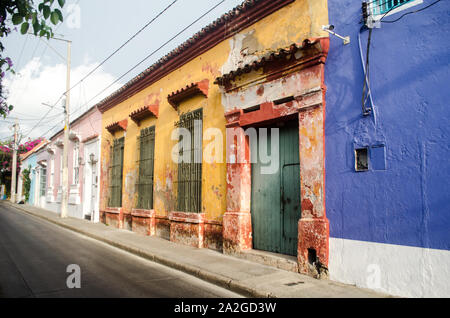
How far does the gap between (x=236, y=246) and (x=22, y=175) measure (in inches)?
1226

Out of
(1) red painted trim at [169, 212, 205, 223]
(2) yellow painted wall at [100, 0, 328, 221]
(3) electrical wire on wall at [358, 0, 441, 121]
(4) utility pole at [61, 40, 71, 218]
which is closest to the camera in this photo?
(3) electrical wire on wall at [358, 0, 441, 121]

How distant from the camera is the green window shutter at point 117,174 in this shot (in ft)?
39.9

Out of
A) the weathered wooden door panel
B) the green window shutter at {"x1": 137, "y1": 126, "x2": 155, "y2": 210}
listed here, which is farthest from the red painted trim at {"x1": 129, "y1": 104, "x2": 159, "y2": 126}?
the weathered wooden door panel

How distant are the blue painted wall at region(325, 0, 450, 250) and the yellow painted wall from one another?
0.79 m

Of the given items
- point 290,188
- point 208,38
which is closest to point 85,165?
point 208,38

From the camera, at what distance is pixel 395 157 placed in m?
4.34

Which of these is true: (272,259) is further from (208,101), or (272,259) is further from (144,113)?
(144,113)

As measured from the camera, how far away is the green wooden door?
19.5ft

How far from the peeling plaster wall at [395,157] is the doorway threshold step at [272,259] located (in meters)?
0.73

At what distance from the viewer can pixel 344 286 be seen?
4.58 metres

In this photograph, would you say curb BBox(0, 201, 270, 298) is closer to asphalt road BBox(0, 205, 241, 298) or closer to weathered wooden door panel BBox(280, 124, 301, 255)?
asphalt road BBox(0, 205, 241, 298)

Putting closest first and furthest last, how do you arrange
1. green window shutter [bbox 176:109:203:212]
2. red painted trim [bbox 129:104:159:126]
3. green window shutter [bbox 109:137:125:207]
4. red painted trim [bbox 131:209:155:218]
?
1. green window shutter [bbox 176:109:203:212]
2. red painted trim [bbox 131:209:155:218]
3. red painted trim [bbox 129:104:159:126]
4. green window shutter [bbox 109:137:125:207]

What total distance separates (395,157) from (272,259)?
107 inches

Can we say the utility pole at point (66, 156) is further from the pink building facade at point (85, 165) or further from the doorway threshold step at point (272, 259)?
the doorway threshold step at point (272, 259)
